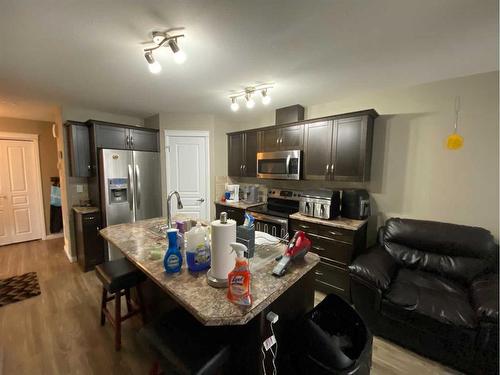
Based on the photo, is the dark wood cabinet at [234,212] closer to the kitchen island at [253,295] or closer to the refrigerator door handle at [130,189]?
the refrigerator door handle at [130,189]

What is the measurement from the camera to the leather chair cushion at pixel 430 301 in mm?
1604

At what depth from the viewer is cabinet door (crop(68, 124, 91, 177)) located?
3211mm

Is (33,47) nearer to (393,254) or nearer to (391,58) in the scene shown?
(391,58)

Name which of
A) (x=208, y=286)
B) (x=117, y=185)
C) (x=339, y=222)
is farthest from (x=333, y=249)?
(x=117, y=185)

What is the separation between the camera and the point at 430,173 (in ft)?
8.02

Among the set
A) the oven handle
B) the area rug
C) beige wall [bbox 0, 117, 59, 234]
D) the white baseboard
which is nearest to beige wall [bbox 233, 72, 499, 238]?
the oven handle

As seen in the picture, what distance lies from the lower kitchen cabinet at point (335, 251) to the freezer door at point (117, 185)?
8.83 feet

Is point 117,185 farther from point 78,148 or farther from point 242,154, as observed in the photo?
point 242,154

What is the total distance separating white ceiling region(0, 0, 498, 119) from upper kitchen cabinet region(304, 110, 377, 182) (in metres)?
0.41

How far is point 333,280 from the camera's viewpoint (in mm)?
2527

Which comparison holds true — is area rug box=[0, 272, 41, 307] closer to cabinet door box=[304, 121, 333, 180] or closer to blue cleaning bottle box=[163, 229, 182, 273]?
blue cleaning bottle box=[163, 229, 182, 273]

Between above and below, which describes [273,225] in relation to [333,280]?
above

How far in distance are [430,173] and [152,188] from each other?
3.92m

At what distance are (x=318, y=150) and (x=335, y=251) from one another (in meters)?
1.31
